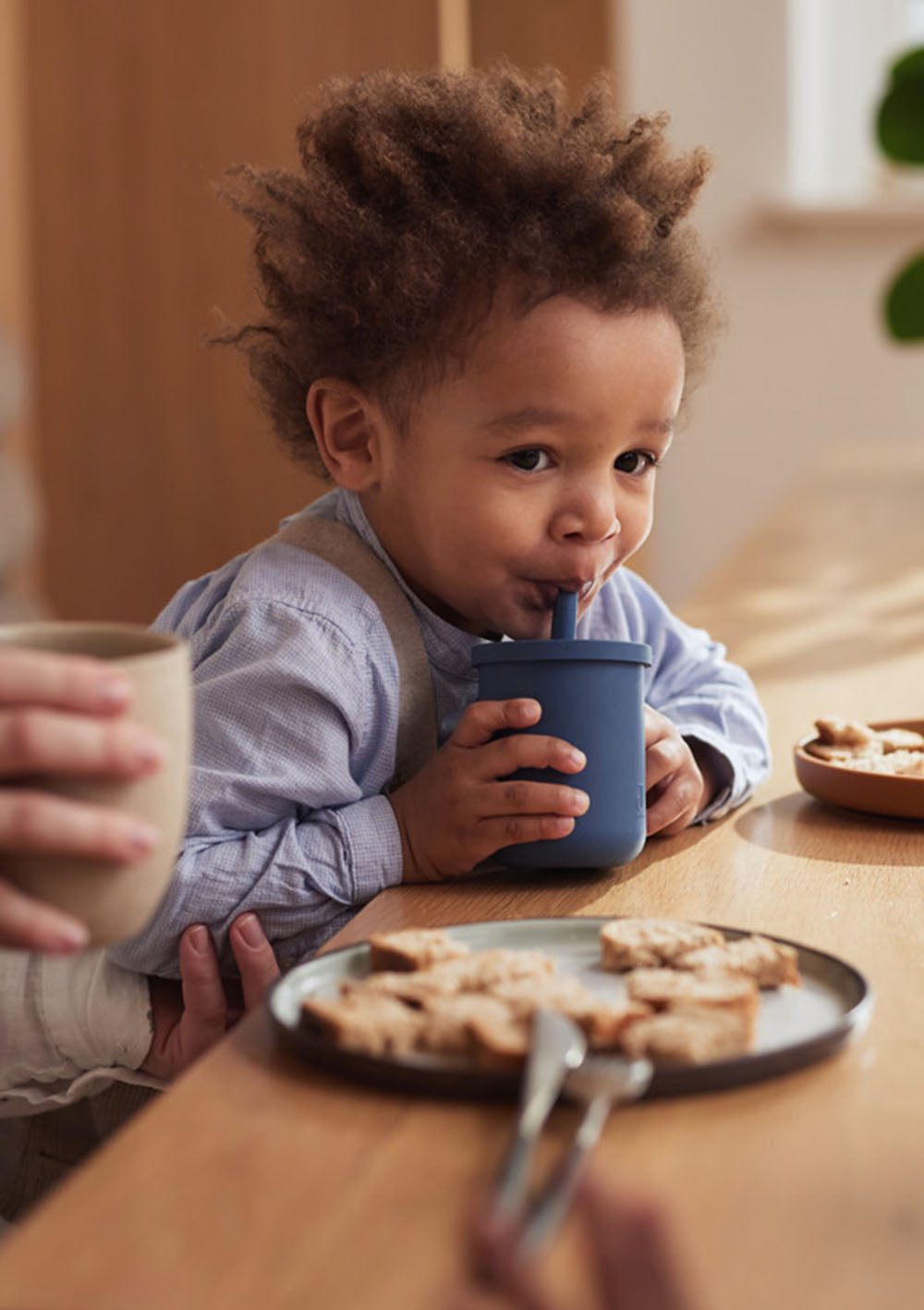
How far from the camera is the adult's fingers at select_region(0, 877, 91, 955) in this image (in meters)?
0.50

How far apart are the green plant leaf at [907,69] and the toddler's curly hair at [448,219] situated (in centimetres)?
55

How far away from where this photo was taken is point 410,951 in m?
0.63

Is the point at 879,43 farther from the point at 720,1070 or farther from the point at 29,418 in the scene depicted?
the point at 720,1070

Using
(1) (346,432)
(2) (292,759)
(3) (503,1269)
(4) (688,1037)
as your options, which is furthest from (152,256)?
(3) (503,1269)

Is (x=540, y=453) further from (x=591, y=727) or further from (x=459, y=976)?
(x=459, y=976)

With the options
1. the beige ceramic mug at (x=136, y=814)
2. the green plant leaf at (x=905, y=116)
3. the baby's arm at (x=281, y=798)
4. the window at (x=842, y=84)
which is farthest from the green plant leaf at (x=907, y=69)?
the window at (x=842, y=84)

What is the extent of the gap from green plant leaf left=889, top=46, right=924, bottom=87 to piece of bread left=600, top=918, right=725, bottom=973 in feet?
1.13

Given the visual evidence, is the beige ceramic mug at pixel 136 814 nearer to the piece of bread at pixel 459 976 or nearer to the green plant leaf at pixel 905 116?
the piece of bread at pixel 459 976

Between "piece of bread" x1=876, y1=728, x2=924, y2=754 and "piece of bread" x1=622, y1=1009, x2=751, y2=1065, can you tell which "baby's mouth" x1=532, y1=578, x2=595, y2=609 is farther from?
"piece of bread" x1=622, y1=1009, x2=751, y2=1065

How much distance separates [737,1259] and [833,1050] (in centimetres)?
15

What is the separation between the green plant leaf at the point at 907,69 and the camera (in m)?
0.42

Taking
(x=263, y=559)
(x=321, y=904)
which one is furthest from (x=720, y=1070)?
(x=263, y=559)

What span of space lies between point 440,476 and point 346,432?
103mm

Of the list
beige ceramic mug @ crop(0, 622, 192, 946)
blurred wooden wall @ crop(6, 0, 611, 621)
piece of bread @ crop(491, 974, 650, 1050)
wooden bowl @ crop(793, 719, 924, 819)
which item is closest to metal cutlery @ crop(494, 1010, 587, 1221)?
piece of bread @ crop(491, 974, 650, 1050)
